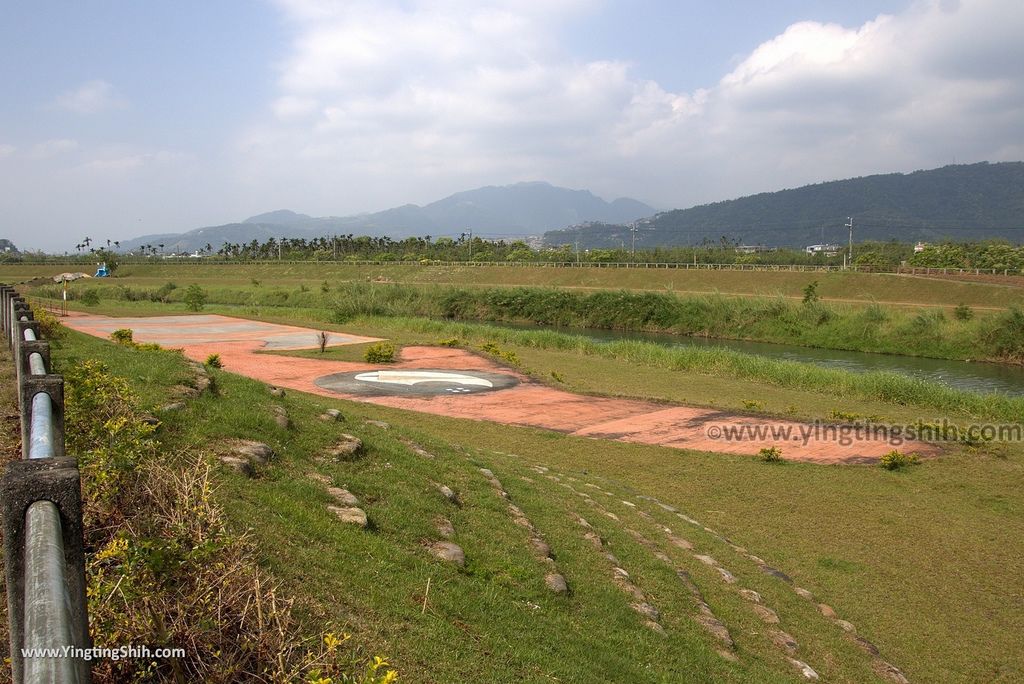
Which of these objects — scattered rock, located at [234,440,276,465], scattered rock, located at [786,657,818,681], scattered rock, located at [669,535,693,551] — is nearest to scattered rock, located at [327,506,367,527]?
scattered rock, located at [234,440,276,465]

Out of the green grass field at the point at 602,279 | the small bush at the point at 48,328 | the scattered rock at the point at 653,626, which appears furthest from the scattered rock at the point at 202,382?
the green grass field at the point at 602,279

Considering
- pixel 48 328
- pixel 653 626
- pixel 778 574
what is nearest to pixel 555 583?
pixel 653 626

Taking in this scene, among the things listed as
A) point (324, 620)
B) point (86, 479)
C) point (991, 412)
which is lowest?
point (991, 412)

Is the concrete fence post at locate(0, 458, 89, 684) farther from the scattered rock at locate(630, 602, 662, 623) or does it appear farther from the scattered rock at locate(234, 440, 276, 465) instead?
the scattered rock at locate(630, 602, 662, 623)

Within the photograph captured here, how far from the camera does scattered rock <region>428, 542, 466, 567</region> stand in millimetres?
6477

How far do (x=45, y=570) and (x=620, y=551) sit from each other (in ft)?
24.0

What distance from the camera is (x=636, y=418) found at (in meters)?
17.8

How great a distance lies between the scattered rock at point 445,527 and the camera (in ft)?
23.0

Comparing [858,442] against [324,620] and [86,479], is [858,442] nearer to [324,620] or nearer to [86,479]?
[324,620]

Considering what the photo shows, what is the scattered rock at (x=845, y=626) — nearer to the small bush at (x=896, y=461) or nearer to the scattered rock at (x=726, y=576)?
the scattered rock at (x=726, y=576)

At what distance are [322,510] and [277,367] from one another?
18.2 m

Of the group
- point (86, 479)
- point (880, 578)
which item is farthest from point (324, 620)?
point (880, 578)

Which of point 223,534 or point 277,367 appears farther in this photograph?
point 277,367

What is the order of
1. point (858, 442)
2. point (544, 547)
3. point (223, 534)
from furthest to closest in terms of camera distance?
point (858, 442), point (544, 547), point (223, 534)
